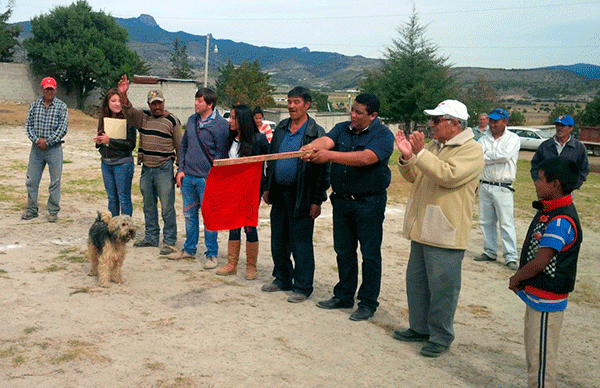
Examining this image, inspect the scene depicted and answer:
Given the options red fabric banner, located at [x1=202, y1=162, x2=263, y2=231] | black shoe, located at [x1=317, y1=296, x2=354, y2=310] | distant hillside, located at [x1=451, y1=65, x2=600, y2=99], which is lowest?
black shoe, located at [x1=317, y1=296, x2=354, y2=310]

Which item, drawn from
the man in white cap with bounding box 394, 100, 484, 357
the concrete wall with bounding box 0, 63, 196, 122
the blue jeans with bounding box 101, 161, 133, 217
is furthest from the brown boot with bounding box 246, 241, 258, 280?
the concrete wall with bounding box 0, 63, 196, 122


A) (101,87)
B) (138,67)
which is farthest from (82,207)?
(138,67)

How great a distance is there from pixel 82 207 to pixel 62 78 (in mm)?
43049

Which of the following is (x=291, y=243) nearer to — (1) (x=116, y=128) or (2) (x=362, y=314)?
(2) (x=362, y=314)

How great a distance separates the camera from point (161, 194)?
817cm

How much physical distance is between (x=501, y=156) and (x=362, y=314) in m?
3.94

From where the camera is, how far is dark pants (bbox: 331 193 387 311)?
5.97 meters

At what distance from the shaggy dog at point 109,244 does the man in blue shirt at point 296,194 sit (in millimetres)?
1598

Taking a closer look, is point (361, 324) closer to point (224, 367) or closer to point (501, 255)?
point (224, 367)

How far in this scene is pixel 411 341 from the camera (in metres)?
5.64

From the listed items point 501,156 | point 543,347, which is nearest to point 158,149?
point 501,156

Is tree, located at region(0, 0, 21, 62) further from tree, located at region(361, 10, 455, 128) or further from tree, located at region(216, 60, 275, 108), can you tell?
tree, located at region(361, 10, 455, 128)

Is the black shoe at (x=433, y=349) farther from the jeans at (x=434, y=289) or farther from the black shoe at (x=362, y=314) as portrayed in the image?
the black shoe at (x=362, y=314)

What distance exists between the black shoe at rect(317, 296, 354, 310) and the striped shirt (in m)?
3.06
